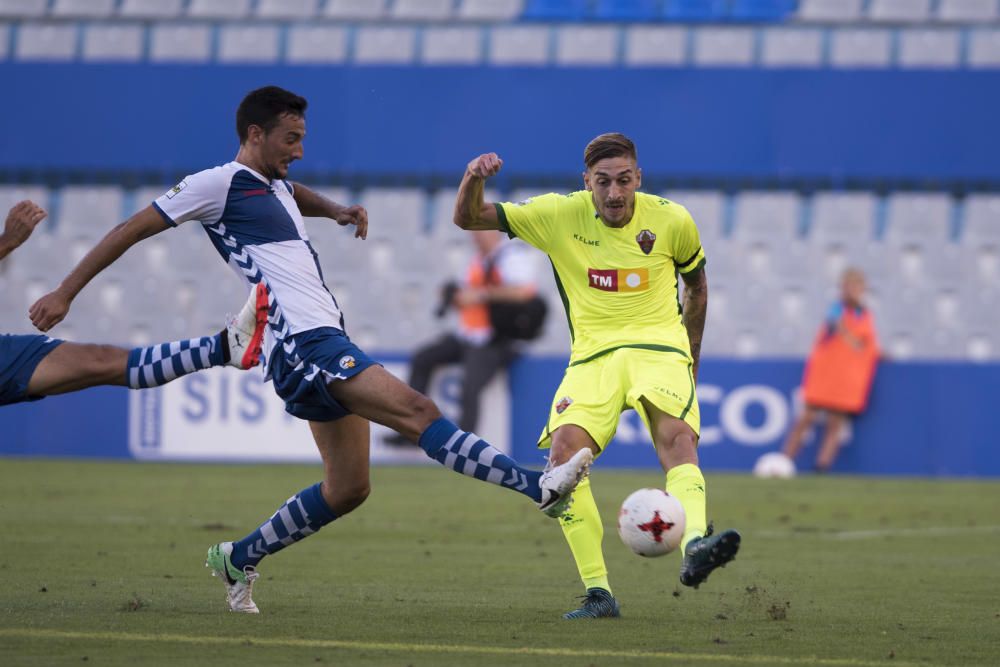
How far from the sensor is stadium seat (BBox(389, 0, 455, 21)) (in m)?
20.9

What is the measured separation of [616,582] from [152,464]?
912 centimetres

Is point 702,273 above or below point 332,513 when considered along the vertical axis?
above

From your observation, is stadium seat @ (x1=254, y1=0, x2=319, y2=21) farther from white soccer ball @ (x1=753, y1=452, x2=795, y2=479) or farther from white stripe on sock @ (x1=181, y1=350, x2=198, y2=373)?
white stripe on sock @ (x1=181, y1=350, x2=198, y2=373)

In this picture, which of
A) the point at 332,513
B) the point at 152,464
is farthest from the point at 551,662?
the point at 152,464

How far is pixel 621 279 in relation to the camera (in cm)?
710

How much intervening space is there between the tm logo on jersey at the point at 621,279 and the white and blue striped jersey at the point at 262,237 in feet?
3.89

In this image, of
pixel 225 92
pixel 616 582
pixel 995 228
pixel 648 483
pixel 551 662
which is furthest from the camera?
pixel 225 92

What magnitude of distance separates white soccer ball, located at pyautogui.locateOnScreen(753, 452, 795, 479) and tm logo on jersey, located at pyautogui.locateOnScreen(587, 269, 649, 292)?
30.9ft

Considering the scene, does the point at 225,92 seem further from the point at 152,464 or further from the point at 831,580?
the point at 831,580

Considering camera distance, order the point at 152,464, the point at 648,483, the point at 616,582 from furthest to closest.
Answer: the point at 152,464
the point at 648,483
the point at 616,582

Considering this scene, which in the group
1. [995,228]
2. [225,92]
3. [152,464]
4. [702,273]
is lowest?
[152,464]

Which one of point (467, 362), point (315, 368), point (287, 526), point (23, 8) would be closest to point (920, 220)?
point (467, 362)

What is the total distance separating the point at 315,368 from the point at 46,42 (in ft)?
52.9

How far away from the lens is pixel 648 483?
14.7 metres
